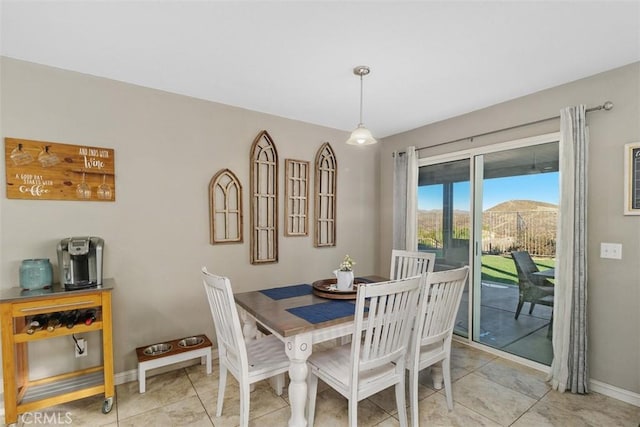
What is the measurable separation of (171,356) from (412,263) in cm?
228

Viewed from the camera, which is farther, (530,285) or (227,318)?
(530,285)

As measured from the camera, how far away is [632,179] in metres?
2.23

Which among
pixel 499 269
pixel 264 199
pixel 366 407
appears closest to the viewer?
pixel 366 407

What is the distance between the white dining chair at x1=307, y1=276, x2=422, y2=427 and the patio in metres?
1.78

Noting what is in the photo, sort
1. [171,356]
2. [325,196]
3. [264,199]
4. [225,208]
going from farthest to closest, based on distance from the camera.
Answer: [325,196] < [264,199] < [225,208] < [171,356]

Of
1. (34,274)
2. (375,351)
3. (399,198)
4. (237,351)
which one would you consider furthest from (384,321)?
(399,198)

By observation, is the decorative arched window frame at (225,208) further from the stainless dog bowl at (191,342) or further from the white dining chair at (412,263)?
the white dining chair at (412,263)

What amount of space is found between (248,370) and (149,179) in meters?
1.83

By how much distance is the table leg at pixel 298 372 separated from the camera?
1756 millimetres

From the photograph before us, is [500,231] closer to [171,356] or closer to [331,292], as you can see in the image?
[331,292]

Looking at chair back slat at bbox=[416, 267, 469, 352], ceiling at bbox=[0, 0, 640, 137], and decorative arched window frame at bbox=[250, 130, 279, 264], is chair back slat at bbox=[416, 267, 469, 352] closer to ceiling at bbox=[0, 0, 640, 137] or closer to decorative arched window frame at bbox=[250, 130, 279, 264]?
ceiling at bbox=[0, 0, 640, 137]

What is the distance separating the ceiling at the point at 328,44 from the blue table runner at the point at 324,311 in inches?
69.1

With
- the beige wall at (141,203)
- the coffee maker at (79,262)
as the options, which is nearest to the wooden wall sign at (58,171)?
the beige wall at (141,203)

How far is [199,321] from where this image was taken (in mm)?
2910
